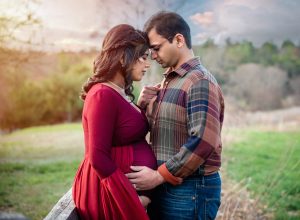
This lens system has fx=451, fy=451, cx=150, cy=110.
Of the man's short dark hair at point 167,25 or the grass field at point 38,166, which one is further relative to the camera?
the grass field at point 38,166

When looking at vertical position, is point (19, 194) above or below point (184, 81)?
below

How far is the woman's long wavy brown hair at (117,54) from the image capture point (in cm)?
208

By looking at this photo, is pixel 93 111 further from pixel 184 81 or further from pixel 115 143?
pixel 184 81

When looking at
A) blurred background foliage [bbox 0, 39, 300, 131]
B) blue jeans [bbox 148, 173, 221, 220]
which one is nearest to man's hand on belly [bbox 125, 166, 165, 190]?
blue jeans [bbox 148, 173, 221, 220]

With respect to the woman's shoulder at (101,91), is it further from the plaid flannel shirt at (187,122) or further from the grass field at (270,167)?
the grass field at (270,167)

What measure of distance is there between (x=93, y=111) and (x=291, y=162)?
5721mm

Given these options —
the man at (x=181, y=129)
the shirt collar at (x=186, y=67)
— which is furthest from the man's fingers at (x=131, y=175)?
the shirt collar at (x=186, y=67)

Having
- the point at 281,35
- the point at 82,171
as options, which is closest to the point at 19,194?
the point at 82,171

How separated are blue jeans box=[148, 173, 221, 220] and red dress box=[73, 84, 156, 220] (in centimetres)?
19

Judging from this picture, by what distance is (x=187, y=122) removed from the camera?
215 cm

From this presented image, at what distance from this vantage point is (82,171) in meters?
2.15

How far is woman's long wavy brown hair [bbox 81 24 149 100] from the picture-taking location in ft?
6.83

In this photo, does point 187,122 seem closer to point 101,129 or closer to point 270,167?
point 101,129

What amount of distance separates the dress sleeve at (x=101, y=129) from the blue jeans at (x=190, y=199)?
0.39 meters
